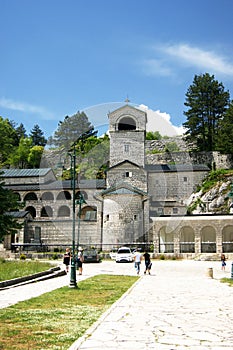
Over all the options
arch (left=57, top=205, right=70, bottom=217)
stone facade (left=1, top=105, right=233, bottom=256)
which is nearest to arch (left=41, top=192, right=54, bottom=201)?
stone facade (left=1, top=105, right=233, bottom=256)

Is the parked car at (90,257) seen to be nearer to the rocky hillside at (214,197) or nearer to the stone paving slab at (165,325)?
the rocky hillside at (214,197)

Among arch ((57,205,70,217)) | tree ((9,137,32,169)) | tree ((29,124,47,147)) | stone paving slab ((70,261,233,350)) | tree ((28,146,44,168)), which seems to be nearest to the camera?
stone paving slab ((70,261,233,350))

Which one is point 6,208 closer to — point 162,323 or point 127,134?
point 162,323

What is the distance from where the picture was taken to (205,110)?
67312 mm

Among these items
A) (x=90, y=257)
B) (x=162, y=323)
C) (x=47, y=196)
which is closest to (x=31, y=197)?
(x=47, y=196)

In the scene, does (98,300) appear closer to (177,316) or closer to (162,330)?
(177,316)

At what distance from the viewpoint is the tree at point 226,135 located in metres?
56.0

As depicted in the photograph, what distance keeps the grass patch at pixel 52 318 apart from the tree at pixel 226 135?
46879 mm

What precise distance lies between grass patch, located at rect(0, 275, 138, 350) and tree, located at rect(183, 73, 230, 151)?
56771 mm

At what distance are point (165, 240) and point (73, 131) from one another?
139 feet

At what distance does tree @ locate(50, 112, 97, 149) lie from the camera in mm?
72688

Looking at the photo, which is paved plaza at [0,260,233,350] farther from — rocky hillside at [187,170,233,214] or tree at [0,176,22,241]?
rocky hillside at [187,170,233,214]

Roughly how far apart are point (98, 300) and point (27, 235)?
3666 cm

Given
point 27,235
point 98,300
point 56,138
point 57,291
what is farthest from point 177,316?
point 56,138
